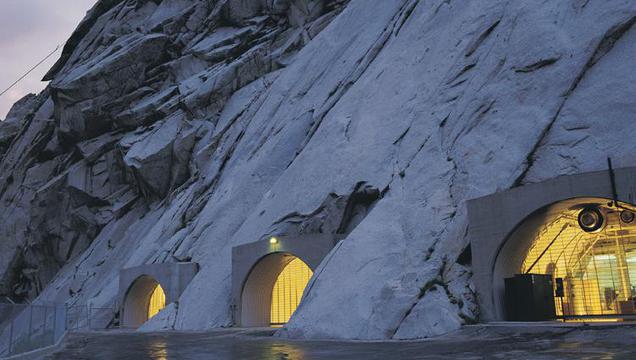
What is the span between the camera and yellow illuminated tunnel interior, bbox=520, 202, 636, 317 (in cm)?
1883

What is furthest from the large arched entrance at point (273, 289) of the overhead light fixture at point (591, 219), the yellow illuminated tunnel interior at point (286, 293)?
the overhead light fixture at point (591, 219)

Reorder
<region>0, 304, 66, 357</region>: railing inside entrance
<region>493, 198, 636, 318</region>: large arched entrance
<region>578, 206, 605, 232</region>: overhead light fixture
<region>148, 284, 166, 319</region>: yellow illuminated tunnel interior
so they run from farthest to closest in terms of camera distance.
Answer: <region>148, 284, 166, 319</region>: yellow illuminated tunnel interior → <region>493, 198, 636, 318</region>: large arched entrance → <region>578, 206, 605, 232</region>: overhead light fixture → <region>0, 304, 66, 357</region>: railing inside entrance

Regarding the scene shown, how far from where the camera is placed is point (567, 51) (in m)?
24.0

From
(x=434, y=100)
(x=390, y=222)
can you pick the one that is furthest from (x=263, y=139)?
(x=390, y=222)

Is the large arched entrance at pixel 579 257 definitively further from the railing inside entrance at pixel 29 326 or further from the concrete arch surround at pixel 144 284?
the concrete arch surround at pixel 144 284

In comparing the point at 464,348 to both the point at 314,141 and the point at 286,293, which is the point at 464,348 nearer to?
the point at 286,293

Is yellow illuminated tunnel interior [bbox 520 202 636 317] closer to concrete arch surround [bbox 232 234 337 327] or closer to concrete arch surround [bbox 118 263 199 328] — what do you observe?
concrete arch surround [bbox 232 234 337 327]

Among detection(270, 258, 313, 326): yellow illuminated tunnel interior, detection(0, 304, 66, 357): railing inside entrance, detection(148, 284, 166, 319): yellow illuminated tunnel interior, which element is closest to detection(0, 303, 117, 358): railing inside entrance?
detection(0, 304, 66, 357): railing inside entrance

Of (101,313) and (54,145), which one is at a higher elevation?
(54,145)

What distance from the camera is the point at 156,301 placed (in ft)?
139

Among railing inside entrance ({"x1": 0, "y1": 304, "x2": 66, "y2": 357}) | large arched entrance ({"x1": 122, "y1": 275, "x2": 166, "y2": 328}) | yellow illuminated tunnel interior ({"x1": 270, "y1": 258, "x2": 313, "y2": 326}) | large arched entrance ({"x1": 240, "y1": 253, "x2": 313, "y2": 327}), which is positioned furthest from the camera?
large arched entrance ({"x1": 122, "y1": 275, "x2": 166, "y2": 328})

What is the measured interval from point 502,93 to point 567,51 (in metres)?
3.08

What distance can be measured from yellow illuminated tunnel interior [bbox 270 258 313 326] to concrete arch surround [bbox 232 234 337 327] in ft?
1.70

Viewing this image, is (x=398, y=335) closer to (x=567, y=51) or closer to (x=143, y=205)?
(x=567, y=51)
